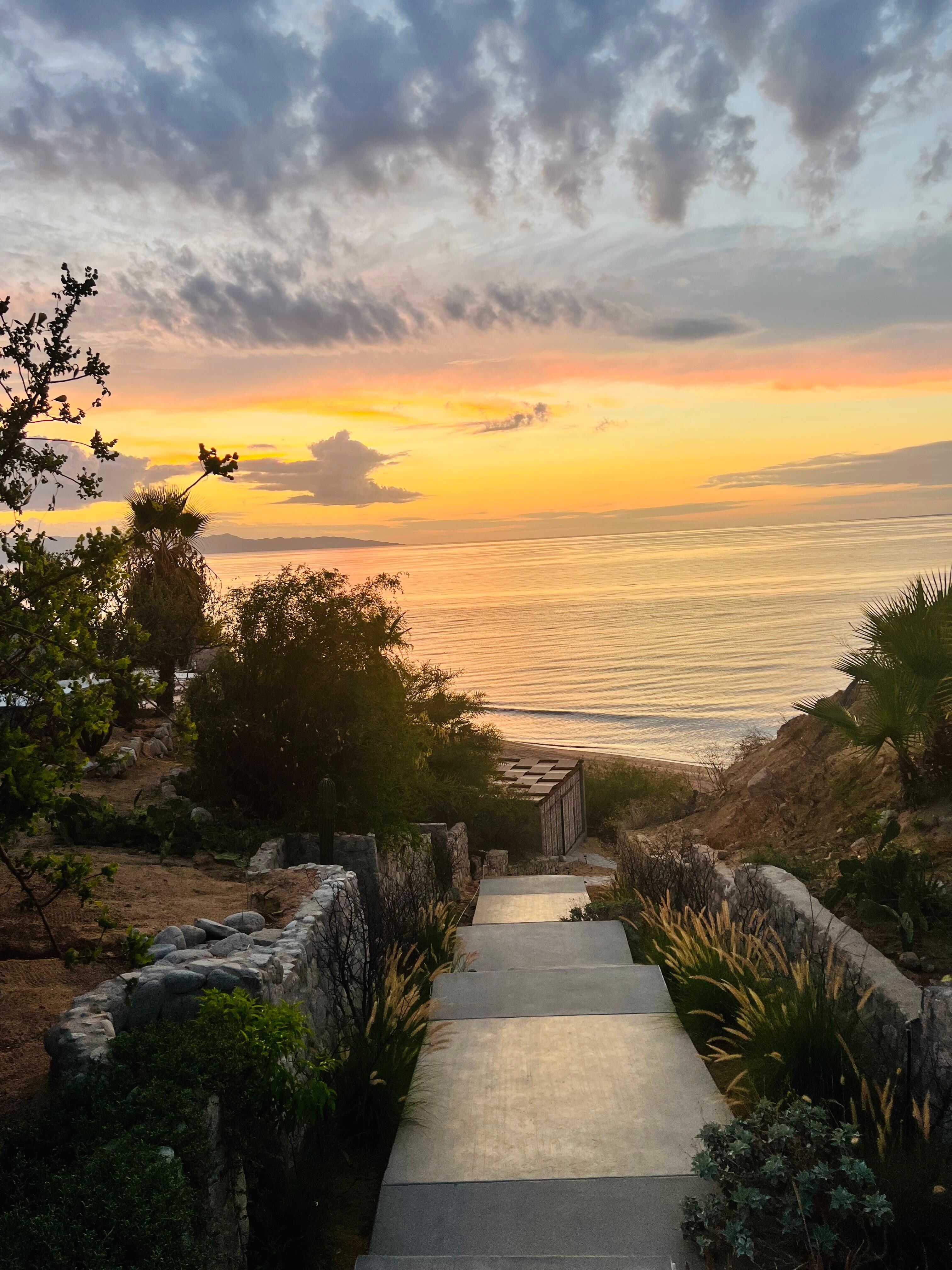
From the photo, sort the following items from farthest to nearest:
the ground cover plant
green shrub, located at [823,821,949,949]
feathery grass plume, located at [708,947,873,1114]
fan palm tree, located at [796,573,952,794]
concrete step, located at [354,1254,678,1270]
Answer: fan palm tree, located at [796,573,952,794], green shrub, located at [823,821,949,949], feathery grass plume, located at [708,947,873,1114], the ground cover plant, concrete step, located at [354,1254,678,1270]

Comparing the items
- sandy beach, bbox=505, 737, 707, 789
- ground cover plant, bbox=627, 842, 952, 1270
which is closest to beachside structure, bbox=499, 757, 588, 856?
sandy beach, bbox=505, 737, 707, 789

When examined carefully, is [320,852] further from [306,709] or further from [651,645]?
[651,645]

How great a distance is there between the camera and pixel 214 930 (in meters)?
5.91

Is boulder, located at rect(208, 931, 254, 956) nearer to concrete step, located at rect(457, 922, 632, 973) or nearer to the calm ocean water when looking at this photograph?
concrete step, located at rect(457, 922, 632, 973)

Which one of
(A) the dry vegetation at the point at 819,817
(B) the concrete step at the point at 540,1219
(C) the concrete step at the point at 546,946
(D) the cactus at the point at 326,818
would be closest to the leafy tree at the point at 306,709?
(D) the cactus at the point at 326,818

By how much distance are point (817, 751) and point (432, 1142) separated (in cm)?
1205

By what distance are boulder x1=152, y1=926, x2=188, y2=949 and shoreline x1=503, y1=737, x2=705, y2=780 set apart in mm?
19956

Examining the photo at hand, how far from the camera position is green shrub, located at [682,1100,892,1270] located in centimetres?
375

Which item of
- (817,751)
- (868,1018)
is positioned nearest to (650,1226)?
(868,1018)

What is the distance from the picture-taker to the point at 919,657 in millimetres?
9727

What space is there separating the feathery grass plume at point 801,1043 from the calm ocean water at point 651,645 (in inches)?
370

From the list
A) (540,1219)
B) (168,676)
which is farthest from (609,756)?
(540,1219)

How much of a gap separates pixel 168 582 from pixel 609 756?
17823mm

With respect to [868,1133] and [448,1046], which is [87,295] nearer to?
[448,1046]
